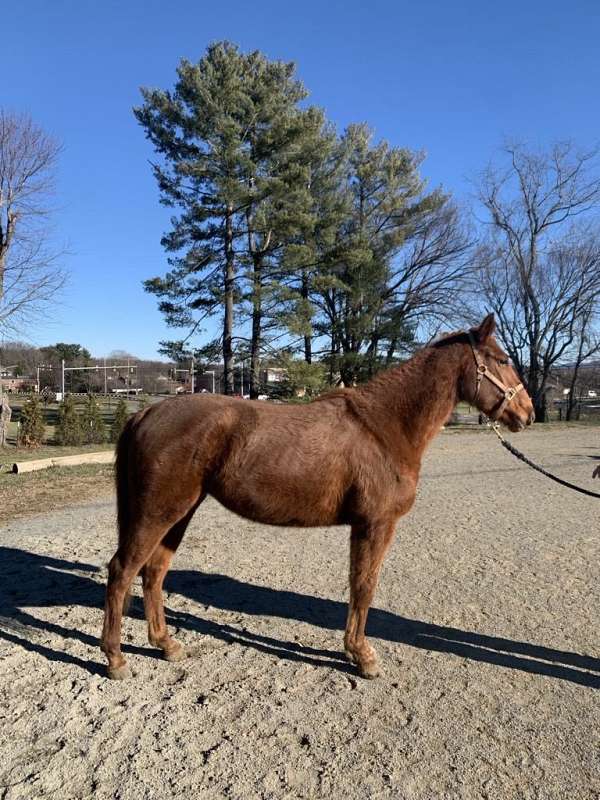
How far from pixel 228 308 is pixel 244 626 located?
1619 centimetres

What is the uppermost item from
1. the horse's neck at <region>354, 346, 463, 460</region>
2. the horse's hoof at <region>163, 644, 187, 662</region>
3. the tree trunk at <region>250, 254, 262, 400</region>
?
the tree trunk at <region>250, 254, 262, 400</region>

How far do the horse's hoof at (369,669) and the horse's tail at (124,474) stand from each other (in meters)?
1.67

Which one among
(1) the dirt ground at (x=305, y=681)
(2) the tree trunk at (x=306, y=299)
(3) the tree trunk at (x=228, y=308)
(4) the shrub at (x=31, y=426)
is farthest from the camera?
(2) the tree trunk at (x=306, y=299)

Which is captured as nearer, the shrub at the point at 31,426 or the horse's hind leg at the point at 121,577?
the horse's hind leg at the point at 121,577

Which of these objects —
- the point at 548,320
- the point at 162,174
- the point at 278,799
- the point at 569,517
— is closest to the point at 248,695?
the point at 278,799

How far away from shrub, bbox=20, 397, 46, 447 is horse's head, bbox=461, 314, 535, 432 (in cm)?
1569

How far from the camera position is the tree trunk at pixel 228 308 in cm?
1866

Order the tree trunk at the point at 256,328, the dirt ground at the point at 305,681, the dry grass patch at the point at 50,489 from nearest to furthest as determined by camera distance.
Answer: the dirt ground at the point at 305,681
the dry grass patch at the point at 50,489
the tree trunk at the point at 256,328

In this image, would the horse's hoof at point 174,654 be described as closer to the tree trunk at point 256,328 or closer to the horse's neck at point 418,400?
the horse's neck at point 418,400

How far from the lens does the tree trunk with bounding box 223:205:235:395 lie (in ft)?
61.2

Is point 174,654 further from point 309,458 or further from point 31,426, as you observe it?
point 31,426

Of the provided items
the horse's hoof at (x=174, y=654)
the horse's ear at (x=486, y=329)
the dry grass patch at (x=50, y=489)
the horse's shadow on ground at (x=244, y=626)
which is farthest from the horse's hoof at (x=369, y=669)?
the dry grass patch at (x=50, y=489)

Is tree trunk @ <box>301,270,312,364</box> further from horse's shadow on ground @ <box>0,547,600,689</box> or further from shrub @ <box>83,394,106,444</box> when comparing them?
horse's shadow on ground @ <box>0,547,600,689</box>

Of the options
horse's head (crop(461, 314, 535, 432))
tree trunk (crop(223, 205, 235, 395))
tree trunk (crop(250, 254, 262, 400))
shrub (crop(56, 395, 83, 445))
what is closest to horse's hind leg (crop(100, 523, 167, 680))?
horse's head (crop(461, 314, 535, 432))
